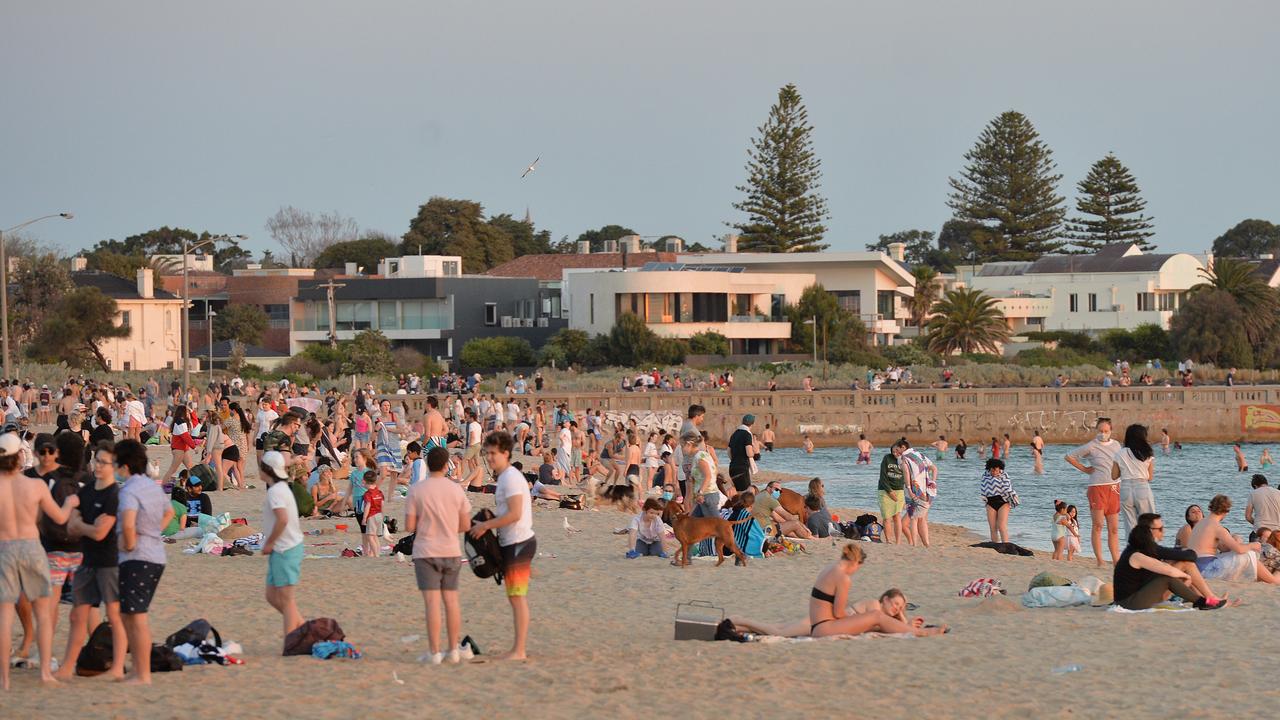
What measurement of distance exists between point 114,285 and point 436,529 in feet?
193

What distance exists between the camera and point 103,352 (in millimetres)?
58312

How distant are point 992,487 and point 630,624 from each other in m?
7.30

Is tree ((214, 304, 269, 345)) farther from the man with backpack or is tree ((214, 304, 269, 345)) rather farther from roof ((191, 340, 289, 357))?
the man with backpack

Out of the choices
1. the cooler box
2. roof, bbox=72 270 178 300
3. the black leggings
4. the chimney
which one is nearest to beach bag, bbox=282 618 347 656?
the cooler box

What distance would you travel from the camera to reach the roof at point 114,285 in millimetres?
60906

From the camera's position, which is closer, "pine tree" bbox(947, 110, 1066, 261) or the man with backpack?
the man with backpack

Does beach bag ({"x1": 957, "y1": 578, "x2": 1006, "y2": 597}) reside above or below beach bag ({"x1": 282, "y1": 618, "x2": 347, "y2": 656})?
below

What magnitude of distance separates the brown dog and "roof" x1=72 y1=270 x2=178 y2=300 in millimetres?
51111

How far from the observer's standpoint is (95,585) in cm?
778

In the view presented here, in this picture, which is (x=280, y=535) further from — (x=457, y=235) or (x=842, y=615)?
(x=457, y=235)

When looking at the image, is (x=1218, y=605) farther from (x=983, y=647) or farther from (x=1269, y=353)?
(x=1269, y=353)

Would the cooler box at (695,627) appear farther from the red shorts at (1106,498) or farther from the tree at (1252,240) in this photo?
the tree at (1252,240)

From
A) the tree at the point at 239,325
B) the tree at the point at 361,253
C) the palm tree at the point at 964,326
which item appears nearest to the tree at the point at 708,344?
the palm tree at the point at 964,326

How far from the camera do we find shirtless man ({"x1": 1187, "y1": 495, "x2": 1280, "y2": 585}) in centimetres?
1290
